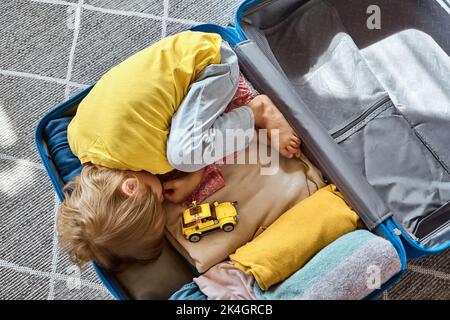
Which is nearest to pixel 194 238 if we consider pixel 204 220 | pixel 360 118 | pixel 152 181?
pixel 204 220

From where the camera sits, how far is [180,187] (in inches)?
43.1

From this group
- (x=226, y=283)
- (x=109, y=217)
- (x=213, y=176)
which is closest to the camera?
(x=109, y=217)

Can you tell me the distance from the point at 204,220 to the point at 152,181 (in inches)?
5.1

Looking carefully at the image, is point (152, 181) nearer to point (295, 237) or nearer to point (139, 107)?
point (139, 107)

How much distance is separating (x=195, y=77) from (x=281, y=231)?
353 mm

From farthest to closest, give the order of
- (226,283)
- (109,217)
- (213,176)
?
1. (213,176)
2. (226,283)
3. (109,217)

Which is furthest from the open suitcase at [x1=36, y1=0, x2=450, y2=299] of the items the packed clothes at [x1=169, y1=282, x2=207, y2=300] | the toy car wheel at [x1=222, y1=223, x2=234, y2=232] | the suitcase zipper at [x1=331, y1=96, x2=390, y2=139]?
the toy car wheel at [x1=222, y1=223, x2=234, y2=232]

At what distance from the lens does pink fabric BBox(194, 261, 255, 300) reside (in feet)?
3.32

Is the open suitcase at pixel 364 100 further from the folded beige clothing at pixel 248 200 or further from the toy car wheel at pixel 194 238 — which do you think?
the toy car wheel at pixel 194 238

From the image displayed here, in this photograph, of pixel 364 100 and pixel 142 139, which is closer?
pixel 142 139

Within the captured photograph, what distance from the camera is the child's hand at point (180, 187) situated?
43.0 inches

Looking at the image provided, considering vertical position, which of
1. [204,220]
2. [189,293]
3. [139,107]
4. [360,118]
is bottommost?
[189,293]

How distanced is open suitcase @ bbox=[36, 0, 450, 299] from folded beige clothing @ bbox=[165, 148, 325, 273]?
0.18 feet

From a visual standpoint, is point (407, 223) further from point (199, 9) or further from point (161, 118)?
point (199, 9)
